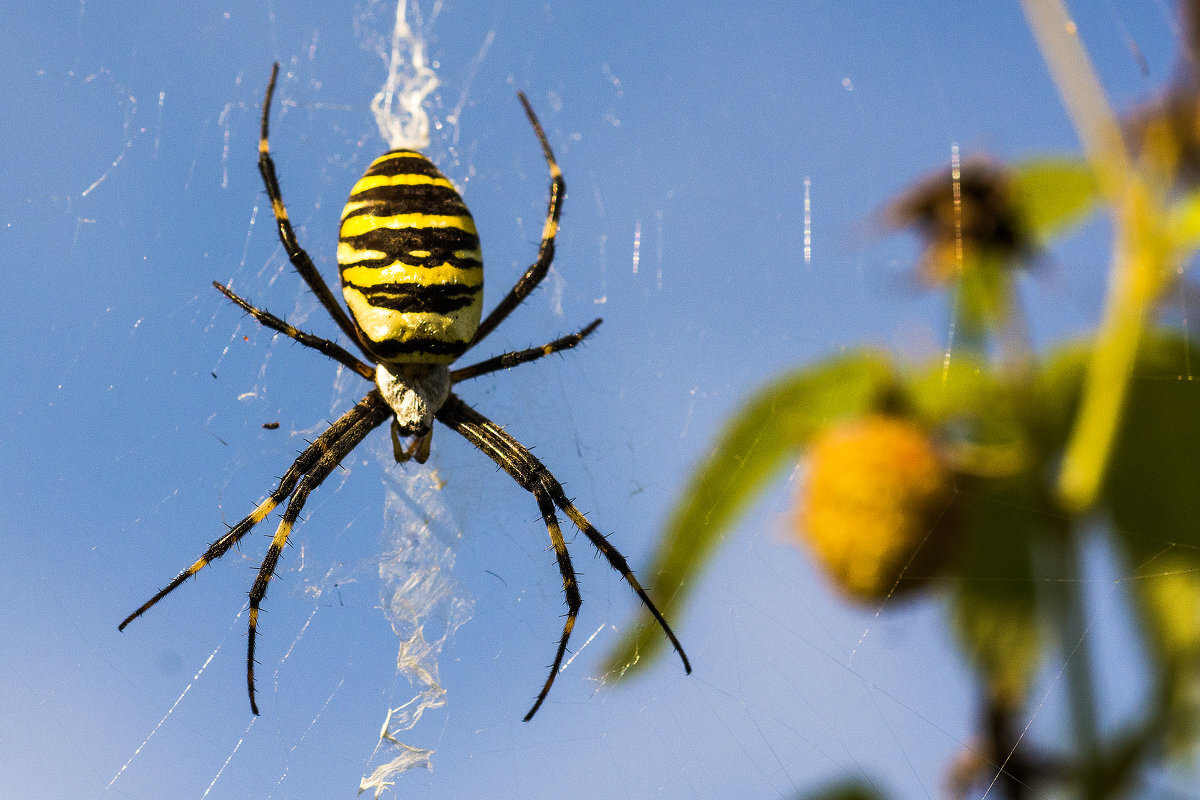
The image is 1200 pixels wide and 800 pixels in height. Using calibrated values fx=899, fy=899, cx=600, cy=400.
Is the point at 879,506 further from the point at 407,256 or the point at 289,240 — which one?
the point at 289,240

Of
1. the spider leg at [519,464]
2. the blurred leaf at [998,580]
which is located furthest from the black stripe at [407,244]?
the blurred leaf at [998,580]

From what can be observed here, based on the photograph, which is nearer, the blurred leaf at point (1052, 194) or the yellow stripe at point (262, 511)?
the blurred leaf at point (1052, 194)

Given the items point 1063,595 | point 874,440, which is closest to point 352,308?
point 874,440

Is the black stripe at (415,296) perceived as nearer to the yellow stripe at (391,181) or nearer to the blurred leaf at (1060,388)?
the yellow stripe at (391,181)

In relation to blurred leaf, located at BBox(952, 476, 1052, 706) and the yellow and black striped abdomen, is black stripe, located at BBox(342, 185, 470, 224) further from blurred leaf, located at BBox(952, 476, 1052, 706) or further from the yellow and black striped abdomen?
blurred leaf, located at BBox(952, 476, 1052, 706)

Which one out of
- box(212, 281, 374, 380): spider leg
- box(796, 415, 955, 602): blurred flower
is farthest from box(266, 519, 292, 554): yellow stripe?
box(796, 415, 955, 602): blurred flower
